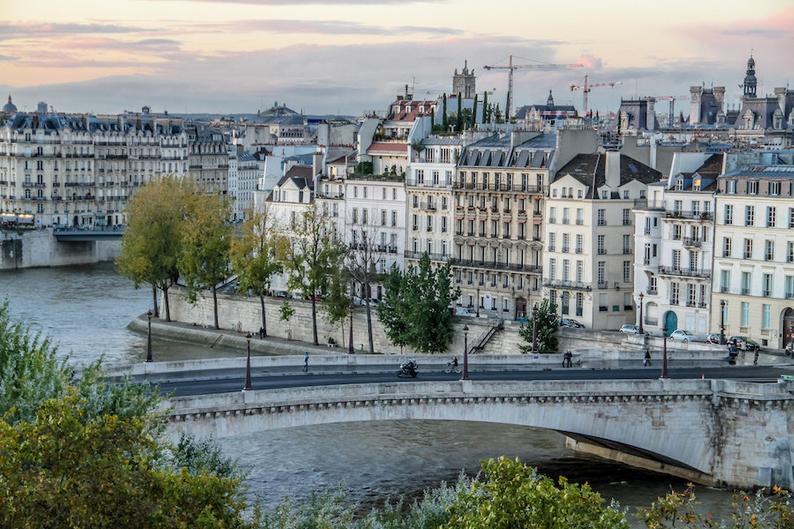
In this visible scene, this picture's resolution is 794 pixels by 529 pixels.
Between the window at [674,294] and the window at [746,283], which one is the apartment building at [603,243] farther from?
the window at [746,283]

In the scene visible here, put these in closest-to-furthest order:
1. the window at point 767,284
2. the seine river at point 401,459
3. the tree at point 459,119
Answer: the seine river at point 401,459 < the window at point 767,284 < the tree at point 459,119

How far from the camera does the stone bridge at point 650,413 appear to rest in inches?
1909

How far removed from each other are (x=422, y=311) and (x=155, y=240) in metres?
18.9

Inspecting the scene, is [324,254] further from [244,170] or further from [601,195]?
[244,170]

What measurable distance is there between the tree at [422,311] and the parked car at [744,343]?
39.2 feet

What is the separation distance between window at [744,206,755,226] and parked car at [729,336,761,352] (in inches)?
160

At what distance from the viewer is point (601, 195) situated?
235ft

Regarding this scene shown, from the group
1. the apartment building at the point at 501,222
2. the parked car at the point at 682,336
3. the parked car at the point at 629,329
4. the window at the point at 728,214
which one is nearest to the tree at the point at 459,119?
the apartment building at the point at 501,222

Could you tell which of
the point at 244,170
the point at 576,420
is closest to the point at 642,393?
the point at 576,420

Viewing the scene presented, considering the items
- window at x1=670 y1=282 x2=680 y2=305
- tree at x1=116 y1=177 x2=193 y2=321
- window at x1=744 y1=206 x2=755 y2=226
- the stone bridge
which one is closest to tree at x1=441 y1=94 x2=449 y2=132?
tree at x1=116 y1=177 x2=193 y2=321

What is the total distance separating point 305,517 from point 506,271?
144 feet

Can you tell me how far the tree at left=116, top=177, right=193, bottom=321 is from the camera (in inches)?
3295

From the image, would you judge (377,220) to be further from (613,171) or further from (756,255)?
(756,255)

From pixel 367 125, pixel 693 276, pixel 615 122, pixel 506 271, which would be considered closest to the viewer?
pixel 693 276
